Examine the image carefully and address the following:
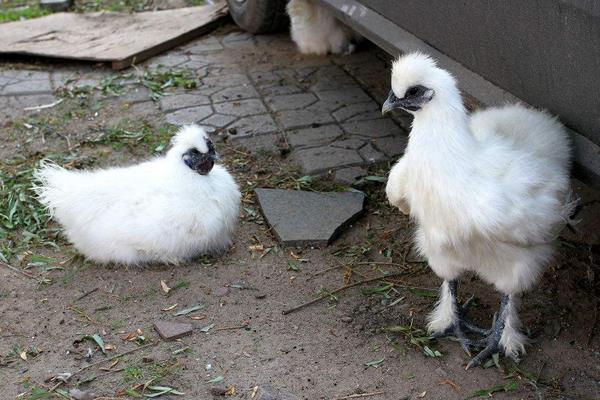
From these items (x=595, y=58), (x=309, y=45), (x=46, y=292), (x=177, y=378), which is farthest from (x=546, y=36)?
(x=309, y=45)

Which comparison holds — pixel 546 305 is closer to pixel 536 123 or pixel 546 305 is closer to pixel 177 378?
pixel 536 123

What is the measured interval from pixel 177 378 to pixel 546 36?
245 cm

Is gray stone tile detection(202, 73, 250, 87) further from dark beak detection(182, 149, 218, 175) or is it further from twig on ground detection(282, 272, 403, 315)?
twig on ground detection(282, 272, 403, 315)

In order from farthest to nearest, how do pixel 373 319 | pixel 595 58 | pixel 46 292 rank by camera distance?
pixel 46 292
pixel 373 319
pixel 595 58

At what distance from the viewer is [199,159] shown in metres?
4.81

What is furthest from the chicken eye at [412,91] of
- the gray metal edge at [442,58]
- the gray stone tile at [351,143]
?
the gray stone tile at [351,143]

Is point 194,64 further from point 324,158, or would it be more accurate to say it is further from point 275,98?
point 324,158

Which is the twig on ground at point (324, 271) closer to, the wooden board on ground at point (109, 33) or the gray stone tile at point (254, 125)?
the gray stone tile at point (254, 125)

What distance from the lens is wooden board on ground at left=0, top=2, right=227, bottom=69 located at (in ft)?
26.4

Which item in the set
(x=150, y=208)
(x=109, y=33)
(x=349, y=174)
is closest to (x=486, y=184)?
(x=150, y=208)

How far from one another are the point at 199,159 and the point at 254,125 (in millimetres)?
1846

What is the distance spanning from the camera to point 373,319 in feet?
14.0

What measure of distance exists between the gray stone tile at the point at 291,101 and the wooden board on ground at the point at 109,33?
1.83 metres

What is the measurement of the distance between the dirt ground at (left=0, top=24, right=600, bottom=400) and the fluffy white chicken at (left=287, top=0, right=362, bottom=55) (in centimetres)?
278
